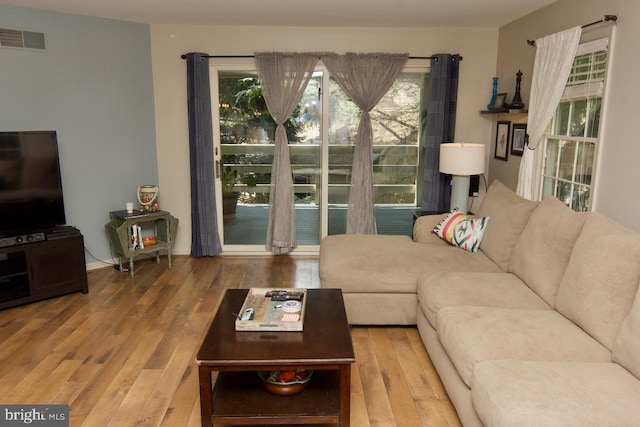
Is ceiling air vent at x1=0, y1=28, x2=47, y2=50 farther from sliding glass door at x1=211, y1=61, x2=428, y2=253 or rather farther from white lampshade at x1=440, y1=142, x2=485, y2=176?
white lampshade at x1=440, y1=142, x2=485, y2=176

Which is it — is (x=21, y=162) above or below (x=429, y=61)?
below

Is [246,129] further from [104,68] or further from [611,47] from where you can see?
[611,47]

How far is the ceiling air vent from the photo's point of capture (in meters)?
3.96

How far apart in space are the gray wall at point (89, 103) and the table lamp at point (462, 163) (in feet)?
9.72

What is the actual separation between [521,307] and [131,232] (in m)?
3.43

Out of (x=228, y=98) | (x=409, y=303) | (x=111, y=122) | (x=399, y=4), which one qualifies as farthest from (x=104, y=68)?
(x=409, y=303)

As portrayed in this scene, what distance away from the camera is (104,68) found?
15.0 ft

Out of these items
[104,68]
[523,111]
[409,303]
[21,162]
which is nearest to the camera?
[409,303]

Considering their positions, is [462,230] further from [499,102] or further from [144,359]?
[144,359]

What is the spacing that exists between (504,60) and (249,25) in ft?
8.26

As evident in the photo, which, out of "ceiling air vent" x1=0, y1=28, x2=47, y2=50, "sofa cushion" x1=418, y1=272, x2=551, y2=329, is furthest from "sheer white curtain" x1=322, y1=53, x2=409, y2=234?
"ceiling air vent" x1=0, y1=28, x2=47, y2=50

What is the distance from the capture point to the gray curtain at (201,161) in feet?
15.9

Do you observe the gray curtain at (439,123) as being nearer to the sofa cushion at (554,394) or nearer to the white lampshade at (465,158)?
the white lampshade at (465,158)

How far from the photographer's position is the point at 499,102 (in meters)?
4.62
